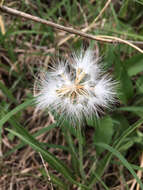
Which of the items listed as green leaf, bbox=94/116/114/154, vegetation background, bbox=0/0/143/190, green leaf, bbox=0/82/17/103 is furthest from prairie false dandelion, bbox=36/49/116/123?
green leaf, bbox=0/82/17/103

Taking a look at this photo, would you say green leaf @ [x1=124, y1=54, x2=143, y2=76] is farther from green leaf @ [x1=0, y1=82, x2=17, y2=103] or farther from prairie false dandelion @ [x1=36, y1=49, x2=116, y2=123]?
green leaf @ [x1=0, y1=82, x2=17, y2=103]

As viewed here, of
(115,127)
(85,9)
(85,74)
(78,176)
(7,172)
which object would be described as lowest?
(7,172)

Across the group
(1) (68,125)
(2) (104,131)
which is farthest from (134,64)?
(1) (68,125)

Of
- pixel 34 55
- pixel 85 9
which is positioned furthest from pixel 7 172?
pixel 85 9

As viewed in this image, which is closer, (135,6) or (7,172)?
(7,172)

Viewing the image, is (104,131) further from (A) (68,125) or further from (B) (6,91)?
(B) (6,91)

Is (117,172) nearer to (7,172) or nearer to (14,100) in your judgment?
(7,172)
